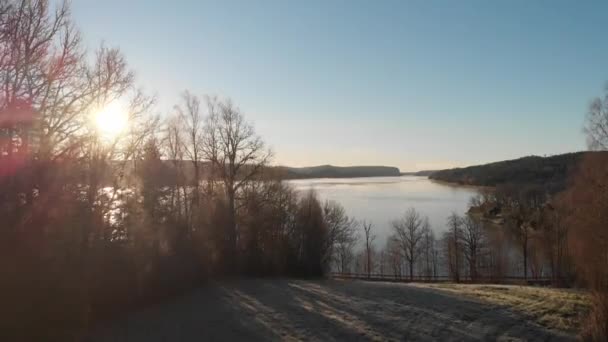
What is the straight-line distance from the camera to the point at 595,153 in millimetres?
20344

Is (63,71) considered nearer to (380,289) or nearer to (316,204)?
(380,289)

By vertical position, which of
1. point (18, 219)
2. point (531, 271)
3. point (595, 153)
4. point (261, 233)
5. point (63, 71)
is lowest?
point (531, 271)

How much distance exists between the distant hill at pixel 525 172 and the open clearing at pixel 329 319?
74066 mm

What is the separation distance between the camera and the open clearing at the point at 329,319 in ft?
33.1

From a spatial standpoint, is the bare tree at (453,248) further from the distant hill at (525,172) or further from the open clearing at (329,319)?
the distant hill at (525,172)

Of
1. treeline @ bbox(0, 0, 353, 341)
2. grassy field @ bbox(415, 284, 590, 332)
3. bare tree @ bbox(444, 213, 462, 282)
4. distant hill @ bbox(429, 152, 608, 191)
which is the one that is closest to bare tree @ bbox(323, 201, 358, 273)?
bare tree @ bbox(444, 213, 462, 282)

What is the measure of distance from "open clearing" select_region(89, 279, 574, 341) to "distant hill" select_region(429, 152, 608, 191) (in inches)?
2916

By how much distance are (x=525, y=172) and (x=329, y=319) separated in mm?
108362

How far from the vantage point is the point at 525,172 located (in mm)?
104375

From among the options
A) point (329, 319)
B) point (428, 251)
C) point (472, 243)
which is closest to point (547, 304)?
point (329, 319)

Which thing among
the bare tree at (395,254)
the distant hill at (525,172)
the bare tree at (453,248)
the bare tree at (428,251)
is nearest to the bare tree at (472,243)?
the bare tree at (453,248)

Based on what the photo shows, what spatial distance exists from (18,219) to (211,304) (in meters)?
6.22

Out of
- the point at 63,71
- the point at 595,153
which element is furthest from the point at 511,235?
the point at 63,71

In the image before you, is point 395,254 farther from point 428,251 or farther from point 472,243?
point 472,243
